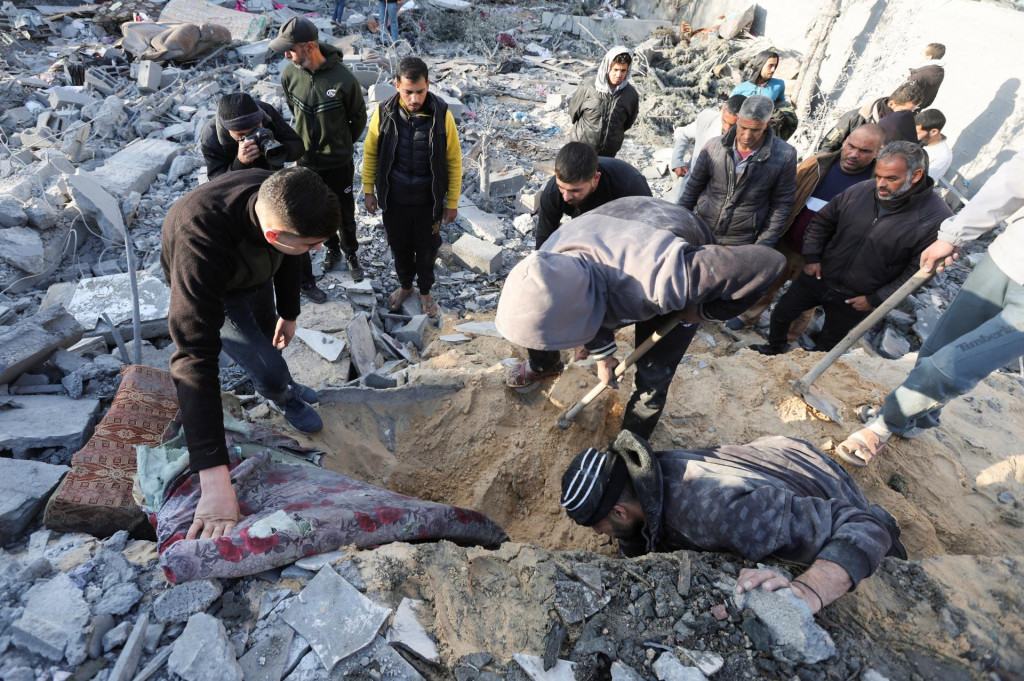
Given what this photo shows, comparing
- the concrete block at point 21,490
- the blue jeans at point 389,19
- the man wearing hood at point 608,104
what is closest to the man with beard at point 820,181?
the man wearing hood at point 608,104

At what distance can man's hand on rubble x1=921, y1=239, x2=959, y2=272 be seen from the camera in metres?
2.83

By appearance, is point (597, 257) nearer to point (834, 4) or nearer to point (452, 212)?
point (452, 212)

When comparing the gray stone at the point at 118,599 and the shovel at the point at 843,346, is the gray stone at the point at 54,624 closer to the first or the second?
the gray stone at the point at 118,599

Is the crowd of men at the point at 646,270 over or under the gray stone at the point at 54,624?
over

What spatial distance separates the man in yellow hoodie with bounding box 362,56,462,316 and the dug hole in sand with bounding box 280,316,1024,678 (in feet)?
3.31

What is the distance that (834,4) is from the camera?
8.50m

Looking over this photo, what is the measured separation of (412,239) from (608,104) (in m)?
2.23

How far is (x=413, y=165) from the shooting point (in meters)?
3.96

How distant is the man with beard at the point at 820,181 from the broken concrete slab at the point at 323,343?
3.24m

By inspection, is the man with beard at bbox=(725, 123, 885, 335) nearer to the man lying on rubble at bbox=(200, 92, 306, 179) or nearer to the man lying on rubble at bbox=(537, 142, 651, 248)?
the man lying on rubble at bbox=(537, 142, 651, 248)

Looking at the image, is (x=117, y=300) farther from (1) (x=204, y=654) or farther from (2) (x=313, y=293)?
(1) (x=204, y=654)

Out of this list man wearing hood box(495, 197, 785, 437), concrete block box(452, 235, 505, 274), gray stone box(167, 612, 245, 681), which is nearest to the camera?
gray stone box(167, 612, 245, 681)

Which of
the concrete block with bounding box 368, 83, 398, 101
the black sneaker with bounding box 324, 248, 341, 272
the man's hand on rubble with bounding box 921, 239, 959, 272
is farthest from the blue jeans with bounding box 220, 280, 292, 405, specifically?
the concrete block with bounding box 368, 83, 398, 101

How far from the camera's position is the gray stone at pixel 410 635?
1.61 m
